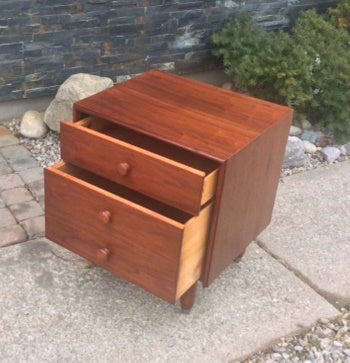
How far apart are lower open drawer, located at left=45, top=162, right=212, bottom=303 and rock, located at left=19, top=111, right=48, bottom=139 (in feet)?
4.15

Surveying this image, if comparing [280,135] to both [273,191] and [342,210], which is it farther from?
[342,210]

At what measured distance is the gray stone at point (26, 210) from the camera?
2.85m

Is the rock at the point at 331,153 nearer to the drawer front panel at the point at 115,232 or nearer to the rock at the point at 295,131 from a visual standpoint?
the rock at the point at 295,131

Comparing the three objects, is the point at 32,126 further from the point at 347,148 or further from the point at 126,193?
the point at 347,148

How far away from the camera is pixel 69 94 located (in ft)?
11.4

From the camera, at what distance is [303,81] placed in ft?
12.7

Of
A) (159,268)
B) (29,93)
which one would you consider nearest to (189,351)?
(159,268)

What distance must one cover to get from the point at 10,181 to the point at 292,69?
1778mm

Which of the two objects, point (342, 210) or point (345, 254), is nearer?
point (345, 254)

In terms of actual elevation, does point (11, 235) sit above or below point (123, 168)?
below

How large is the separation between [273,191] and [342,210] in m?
0.85

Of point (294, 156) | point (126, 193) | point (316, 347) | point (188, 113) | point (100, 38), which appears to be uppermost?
point (188, 113)

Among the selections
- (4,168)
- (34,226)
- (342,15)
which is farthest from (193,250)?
(342,15)

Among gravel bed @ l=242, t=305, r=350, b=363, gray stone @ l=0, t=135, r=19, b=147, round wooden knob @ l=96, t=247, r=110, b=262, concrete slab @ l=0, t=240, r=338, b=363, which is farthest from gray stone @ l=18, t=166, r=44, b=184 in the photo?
gravel bed @ l=242, t=305, r=350, b=363
